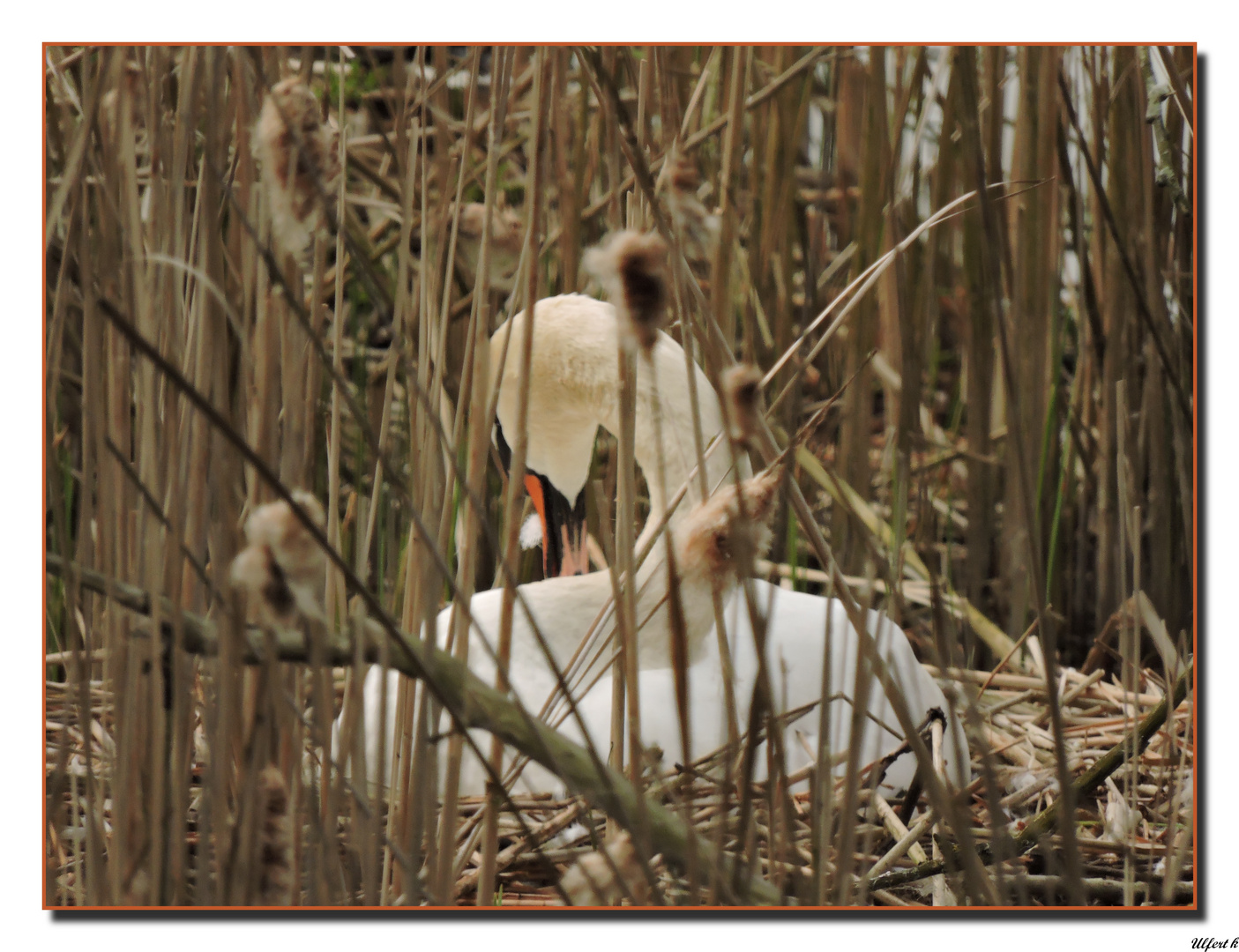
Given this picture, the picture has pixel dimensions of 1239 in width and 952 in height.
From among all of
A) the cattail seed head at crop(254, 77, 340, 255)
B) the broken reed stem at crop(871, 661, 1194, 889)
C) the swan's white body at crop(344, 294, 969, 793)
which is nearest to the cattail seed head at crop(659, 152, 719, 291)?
the cattail seed head at crop(254, 77, 340, 255)

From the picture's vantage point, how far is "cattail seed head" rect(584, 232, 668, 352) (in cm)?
62

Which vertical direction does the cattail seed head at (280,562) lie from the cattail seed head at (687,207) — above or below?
below

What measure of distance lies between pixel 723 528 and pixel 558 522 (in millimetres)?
1106

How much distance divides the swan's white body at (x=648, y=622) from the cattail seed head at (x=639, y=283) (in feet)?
1.55

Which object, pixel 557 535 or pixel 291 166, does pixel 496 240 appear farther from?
pixel 557 535

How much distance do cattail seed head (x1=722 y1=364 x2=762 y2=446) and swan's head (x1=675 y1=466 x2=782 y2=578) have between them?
0.05 metres

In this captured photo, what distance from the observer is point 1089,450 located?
1.48 meters

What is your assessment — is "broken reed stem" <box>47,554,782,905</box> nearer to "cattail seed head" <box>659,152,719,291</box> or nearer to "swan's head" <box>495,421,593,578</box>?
"cattail seed head" <box>659,152,719,291</box>

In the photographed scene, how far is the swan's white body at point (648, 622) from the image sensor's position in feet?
3.99

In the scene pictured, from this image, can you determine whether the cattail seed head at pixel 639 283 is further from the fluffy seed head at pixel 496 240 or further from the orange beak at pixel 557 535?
the orange beak at pixel 557 535

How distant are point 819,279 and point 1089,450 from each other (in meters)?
0.43

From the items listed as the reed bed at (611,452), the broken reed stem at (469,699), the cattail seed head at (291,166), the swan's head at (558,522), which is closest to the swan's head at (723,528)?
the reed bed at (611,452)

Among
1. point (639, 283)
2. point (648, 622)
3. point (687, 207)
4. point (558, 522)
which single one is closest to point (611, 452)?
point (558, 522)
